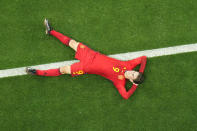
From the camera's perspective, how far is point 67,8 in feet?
15.5

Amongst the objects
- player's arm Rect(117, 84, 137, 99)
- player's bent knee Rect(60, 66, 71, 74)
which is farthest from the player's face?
player's bent knee Rect(60, 66, 71, 74)

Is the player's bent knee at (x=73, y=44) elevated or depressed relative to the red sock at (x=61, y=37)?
depressed

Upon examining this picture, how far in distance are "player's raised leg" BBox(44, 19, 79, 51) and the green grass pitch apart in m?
0.19

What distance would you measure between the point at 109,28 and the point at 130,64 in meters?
1.09

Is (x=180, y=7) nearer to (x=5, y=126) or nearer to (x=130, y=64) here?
(x=130, y=64)

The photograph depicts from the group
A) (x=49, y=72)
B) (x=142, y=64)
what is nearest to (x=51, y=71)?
A: (x=49, y=72)

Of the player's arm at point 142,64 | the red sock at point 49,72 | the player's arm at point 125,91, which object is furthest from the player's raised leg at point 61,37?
the player's arm at point 142,64

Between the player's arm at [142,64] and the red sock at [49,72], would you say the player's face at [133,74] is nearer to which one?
the player's arm at [142,64]

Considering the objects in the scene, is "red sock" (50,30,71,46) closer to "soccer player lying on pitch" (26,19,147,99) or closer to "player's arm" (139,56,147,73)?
"soccer player lying on pitch" (26,19,147,99)

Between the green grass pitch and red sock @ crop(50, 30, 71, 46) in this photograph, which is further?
the green grass pitch

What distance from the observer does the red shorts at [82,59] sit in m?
4.22

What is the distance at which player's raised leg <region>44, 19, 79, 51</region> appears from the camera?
444cm

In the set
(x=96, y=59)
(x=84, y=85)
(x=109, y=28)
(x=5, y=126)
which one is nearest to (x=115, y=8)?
(x=109, y=28)

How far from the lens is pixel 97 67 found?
13.8 feet
